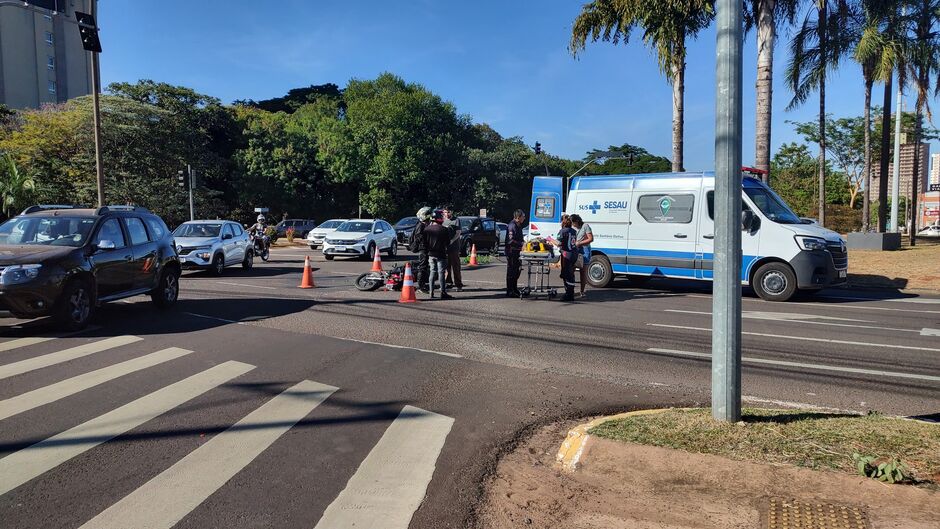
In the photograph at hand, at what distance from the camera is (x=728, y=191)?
454 cm

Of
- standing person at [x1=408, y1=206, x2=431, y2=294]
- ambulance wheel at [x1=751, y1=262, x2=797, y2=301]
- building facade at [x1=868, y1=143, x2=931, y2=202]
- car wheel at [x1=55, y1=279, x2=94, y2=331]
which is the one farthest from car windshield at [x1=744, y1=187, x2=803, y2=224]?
building facade at [x1=868, y1=143, x2=931, y2=202]

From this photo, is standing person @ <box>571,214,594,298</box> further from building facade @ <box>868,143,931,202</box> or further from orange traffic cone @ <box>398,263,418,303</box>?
building facade @ <box>868,143,931,202</box>

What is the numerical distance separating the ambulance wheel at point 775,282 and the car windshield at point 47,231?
12.4m

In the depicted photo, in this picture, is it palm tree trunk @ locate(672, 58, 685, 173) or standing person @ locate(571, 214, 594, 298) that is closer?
standing person @ locate(571, 214, 594, 298)

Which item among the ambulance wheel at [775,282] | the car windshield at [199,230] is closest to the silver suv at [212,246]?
the car windshield at [199,230]

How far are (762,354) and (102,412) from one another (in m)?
7.18

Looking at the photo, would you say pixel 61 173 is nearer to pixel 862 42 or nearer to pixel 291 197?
pixel 291 197

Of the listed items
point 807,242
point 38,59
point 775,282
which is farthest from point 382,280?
point 38,59

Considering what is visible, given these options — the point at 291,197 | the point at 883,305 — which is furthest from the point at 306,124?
the point at 883,305

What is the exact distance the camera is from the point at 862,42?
22.4m

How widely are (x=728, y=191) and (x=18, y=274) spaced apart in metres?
8.15

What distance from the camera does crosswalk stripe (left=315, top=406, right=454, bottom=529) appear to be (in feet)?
11.5

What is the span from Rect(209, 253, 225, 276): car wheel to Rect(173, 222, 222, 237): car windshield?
2.52 feet

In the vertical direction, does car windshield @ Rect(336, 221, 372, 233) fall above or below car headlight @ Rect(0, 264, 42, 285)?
above
